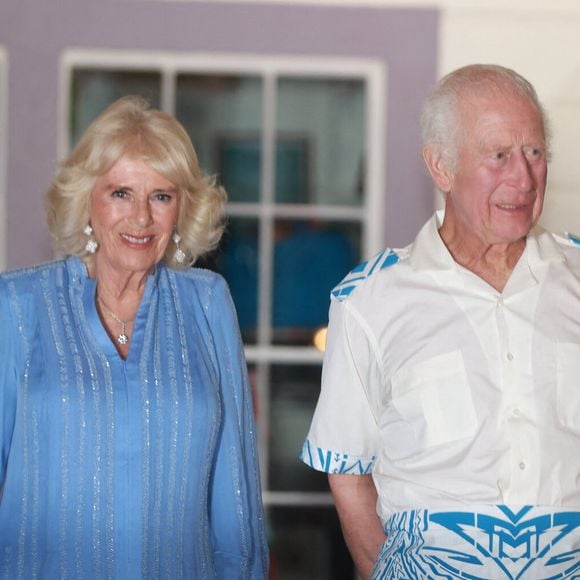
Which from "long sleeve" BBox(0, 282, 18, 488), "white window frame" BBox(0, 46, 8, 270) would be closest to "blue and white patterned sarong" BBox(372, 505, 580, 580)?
"long sleeve" BBox(0, 282, 18, 488)

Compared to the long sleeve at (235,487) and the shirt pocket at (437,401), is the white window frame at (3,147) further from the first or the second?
the shirt pocket at (437,401)

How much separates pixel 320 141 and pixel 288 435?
1.14 m

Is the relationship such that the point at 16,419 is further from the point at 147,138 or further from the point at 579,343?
the point at 579,343

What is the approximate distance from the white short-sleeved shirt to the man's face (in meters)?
0.14

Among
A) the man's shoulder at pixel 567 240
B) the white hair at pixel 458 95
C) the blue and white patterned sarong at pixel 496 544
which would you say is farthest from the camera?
the man's shoulder at pixel 567 240

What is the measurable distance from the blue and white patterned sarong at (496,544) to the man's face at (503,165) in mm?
642

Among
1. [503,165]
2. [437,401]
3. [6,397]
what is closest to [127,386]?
[6,397]

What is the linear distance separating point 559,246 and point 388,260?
16.5 inches

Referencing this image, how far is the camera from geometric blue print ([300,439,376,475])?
11.0 ft

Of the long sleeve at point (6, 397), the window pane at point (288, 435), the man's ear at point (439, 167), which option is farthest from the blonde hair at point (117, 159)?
the window pane at point (288, 435)

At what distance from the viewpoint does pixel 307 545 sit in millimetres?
5250

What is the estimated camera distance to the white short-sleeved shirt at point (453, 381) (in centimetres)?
308

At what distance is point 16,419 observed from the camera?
3336mm

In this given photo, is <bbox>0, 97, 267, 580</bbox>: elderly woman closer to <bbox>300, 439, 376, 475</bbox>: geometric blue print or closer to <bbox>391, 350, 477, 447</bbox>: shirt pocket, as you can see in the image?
<bbox>300, 439, 376, 475</bbox>: geometric blue print
